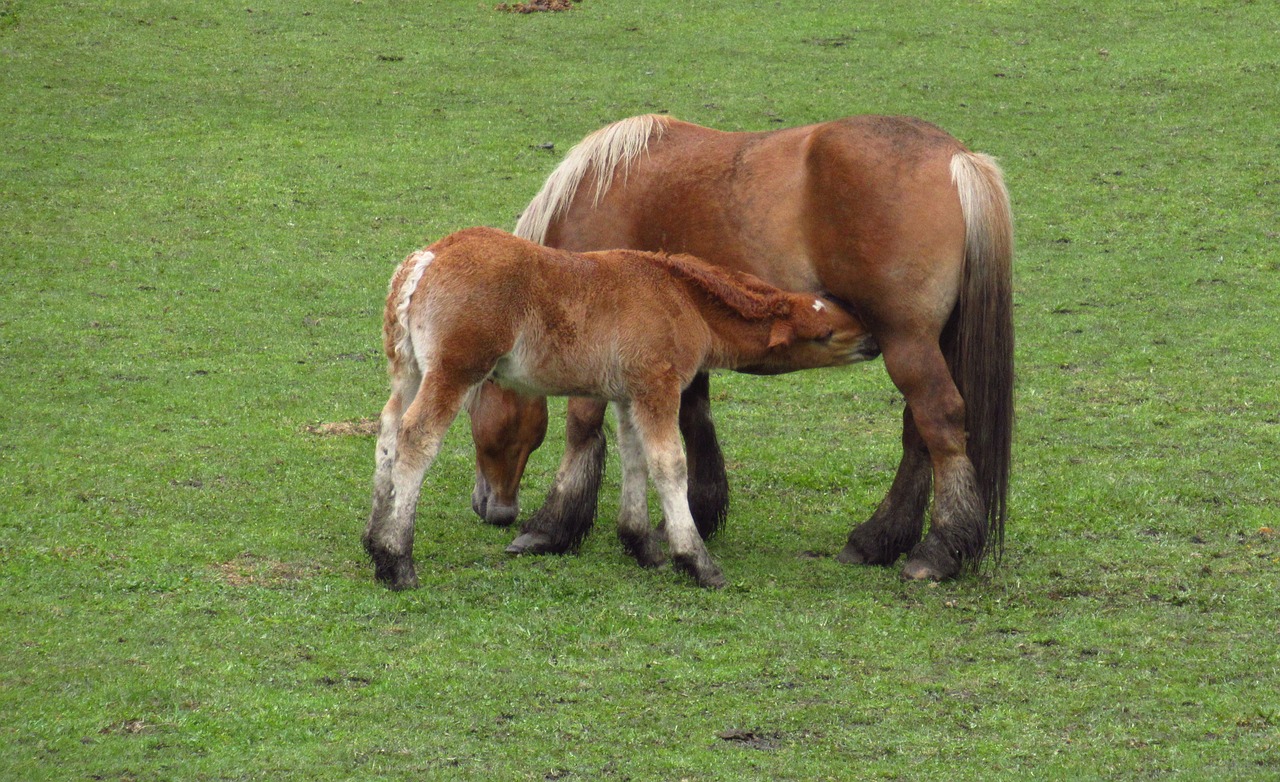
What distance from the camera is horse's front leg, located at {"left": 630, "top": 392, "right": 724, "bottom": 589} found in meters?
7.01

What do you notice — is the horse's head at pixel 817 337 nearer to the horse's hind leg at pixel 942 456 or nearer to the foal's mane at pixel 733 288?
the foal's mane at pixel 733 288

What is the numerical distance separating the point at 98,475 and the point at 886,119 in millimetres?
5072

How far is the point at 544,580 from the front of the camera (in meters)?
7.05

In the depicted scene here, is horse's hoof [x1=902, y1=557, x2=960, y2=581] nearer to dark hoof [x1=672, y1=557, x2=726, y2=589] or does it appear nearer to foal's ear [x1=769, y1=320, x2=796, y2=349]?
dark hoof [x1=672, y1=557, x2=726, y2=589]

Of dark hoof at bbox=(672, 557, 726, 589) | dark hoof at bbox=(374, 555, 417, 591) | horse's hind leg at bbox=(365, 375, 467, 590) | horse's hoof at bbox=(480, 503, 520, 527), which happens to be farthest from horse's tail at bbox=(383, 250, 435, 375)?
dark hoof at bbox=(672, 557, 726, 589)

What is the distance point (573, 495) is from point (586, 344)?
3.49ft

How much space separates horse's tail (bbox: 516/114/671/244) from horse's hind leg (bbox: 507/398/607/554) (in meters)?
1.16

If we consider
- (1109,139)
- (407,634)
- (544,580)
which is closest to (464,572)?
(544,580)

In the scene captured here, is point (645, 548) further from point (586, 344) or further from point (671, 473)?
point (586, 344)

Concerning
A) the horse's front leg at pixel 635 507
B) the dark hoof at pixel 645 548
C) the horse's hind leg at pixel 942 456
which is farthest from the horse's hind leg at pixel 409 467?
the horse's hind leg at pixel 942 456

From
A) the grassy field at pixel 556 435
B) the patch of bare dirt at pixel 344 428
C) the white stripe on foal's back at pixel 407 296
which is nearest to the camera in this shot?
the grassy field at pixel 556 435

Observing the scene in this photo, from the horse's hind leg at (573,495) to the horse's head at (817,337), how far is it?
108 cm

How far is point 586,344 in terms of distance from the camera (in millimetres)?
7027

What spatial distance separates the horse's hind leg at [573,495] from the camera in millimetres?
7707
